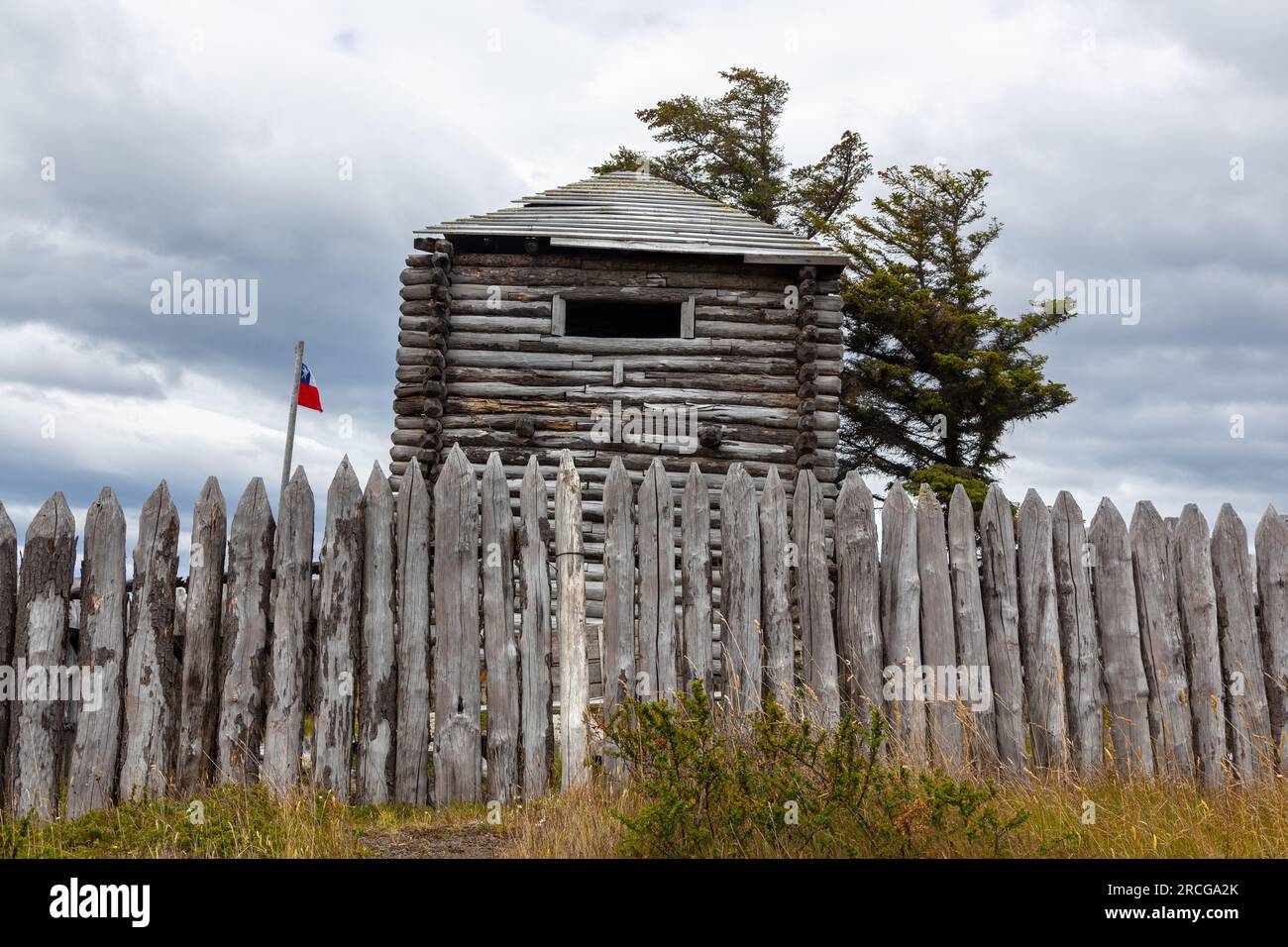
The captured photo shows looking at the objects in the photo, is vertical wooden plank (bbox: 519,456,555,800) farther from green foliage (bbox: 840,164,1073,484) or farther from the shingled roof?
green foliage (bbox: 840,164,1073,484)

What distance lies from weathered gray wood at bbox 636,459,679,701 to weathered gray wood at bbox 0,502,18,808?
3605mm

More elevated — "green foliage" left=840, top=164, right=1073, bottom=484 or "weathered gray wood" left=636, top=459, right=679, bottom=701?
"green foliage" left=840, top=164, right=1073, bottom=484

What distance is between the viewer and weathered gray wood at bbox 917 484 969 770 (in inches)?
223

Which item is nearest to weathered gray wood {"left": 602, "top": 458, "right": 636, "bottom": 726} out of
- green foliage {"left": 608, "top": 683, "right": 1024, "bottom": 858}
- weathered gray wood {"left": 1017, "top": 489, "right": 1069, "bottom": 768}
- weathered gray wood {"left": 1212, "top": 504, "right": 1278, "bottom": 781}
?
green foliage {"left": 608, "top": 683, "right": 1024, "bottom": 858}

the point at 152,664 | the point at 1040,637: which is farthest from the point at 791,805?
the point at 152,664

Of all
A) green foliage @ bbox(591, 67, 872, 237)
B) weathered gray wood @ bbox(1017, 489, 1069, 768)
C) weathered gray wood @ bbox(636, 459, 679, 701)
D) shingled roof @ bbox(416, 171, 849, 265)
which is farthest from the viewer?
green foliage @ bbox(591, 67, 872, 237)

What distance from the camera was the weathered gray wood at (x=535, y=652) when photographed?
548cm

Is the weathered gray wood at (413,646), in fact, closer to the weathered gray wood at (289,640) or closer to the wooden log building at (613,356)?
the weathered gray wood at (289,640)

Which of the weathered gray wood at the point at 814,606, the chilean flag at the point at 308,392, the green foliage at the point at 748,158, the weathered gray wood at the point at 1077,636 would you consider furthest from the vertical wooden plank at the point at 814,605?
the green foliage at the point at 748,158

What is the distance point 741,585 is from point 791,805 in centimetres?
180

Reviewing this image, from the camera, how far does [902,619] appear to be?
18.8 feet

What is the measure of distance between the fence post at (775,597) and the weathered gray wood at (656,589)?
0.55m

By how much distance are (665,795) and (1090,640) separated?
3.26 metres
